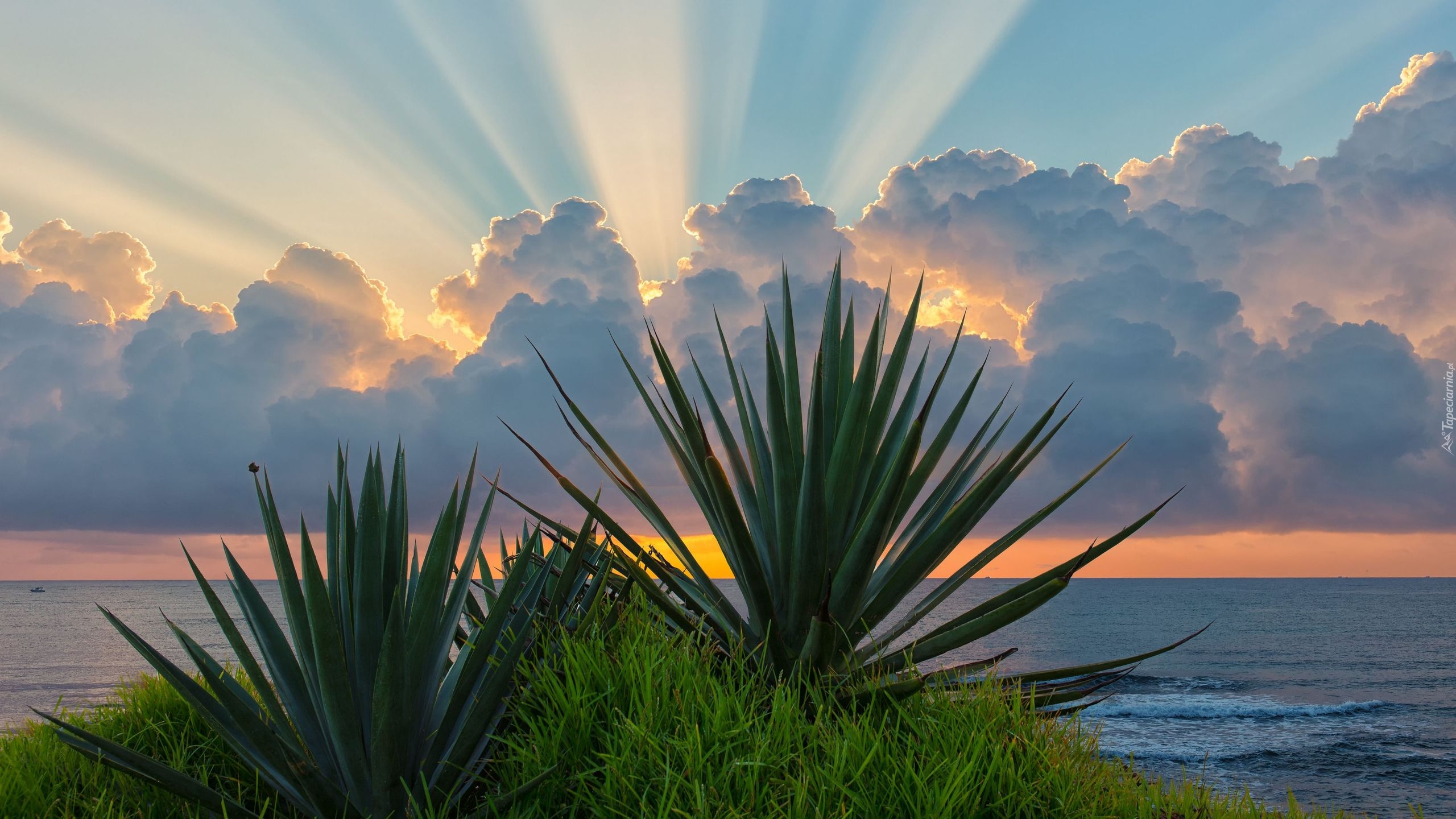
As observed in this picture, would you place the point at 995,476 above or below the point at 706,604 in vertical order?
above

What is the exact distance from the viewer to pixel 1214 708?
29906 millimetres

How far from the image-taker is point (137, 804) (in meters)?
3.26

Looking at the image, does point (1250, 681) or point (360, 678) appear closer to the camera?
point (360, 678)

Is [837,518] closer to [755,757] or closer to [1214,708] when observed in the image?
[755,757]

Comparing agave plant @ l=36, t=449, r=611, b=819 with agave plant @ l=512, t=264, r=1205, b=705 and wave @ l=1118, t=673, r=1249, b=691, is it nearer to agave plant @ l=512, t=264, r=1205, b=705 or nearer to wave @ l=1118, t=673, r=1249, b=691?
agave plant @ l=512, t=264, r=1205, b=705

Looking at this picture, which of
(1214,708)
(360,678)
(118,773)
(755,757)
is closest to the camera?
(755,757)

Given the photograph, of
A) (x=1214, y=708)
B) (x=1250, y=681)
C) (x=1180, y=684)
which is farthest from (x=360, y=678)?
(x=1250, y=681)

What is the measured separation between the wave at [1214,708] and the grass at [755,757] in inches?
1049

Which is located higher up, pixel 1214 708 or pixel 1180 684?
pixel 1180 684

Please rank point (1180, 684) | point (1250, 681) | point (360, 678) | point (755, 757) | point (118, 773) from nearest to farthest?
point (755, 757) < point (360, 678) < point (118, 773) < point (1180, 684) < point (1250, 681)

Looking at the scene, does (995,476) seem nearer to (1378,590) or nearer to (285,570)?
(285,570)

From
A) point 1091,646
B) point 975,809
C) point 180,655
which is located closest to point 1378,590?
point 1091,646

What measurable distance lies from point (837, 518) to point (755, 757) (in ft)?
3.59

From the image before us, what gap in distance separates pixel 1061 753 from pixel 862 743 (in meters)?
0.78
